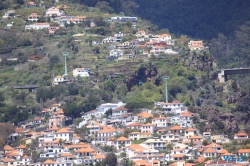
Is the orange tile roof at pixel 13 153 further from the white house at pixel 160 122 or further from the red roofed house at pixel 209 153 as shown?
the red roofed house at pixel 209 153

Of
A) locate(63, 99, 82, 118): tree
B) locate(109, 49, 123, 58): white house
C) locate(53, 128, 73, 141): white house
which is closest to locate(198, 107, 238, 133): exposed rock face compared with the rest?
locate(63, 99, 82, 118): tree

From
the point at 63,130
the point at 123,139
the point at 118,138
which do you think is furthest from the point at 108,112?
the point at 123,139

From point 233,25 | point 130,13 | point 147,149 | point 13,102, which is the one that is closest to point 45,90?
point 13,102

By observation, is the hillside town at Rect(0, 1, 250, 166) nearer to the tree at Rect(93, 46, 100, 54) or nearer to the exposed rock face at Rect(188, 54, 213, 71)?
the exposed rock face at Rect(188, 54, 213, 71)

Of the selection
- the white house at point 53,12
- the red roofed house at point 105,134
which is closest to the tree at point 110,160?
the red roofed house at point 105,134

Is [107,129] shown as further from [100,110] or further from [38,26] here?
[38,26]

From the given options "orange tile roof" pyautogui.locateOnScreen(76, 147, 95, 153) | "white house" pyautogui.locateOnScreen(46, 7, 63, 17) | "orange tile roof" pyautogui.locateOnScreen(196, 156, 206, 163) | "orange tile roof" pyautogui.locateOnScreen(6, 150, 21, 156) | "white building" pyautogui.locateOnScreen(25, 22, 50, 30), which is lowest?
"orange tile roof" pyautogui.locateOnScreen(196, 156, 206, 163)
